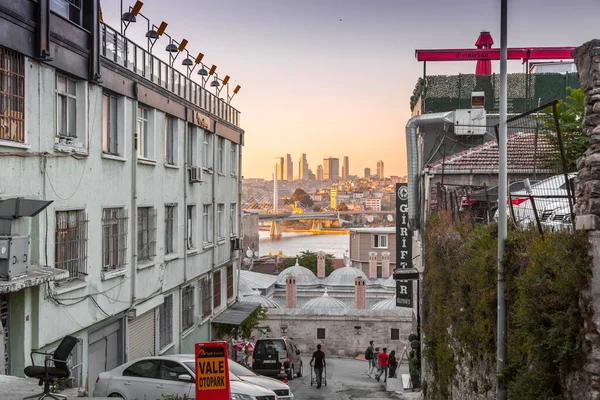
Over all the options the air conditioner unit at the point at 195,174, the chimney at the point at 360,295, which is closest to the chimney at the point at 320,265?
the chimney at the point at 360,295

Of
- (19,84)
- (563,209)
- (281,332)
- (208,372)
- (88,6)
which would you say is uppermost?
(88,6)

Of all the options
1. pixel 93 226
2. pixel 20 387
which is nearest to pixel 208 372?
pixel 20 387

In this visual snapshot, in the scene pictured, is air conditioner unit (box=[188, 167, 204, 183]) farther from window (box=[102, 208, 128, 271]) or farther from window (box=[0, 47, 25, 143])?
window (box=[0, 47, 25, 143])

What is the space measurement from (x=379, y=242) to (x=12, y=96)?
302 feet

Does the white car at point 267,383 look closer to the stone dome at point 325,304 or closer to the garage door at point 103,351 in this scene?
the garage door at point 103,351

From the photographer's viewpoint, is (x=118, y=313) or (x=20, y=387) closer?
(x=20, y=387)

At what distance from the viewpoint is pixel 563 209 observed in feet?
36.8

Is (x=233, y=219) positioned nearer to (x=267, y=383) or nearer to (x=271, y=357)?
(x=271, y=357)

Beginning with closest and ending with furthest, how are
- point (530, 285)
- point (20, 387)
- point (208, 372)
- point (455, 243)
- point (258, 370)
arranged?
point (530, 285)
point (208, 372)
point (20, 387)
point (455, 243)
point (258, 370)

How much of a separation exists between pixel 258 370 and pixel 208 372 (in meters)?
19.2

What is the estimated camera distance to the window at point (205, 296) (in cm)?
2517

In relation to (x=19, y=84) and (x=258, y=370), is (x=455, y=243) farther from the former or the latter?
(x=258, y=370)

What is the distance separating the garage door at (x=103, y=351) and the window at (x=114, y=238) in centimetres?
154

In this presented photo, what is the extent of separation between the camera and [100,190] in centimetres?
1580
